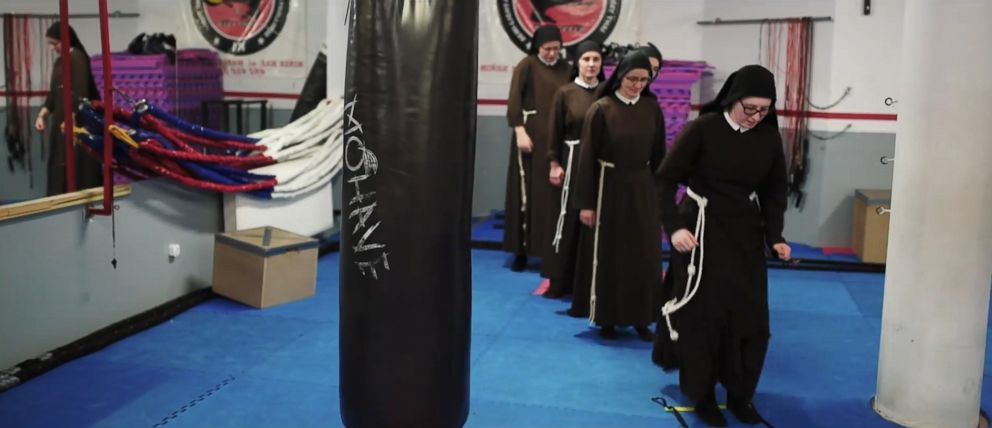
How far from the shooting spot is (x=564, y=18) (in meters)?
8.39

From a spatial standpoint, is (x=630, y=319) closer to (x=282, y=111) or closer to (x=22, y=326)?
(x=22, y=326)

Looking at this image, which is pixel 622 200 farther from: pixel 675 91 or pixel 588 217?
pixel 675 91

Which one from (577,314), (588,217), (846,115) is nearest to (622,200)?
(588,217)

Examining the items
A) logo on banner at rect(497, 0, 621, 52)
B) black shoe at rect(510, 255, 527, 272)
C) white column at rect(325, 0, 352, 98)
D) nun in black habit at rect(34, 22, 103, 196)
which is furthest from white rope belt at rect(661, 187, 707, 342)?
logo on banner at rect(497, 0, 621, 52)

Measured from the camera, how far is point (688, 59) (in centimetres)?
814

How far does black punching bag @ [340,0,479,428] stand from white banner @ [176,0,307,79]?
256 inches

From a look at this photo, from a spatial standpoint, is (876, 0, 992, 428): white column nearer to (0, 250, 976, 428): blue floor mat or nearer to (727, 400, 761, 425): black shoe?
(0, 250, 976, 428): blue floor mat

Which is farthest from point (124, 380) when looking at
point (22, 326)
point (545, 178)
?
point (545, 178)

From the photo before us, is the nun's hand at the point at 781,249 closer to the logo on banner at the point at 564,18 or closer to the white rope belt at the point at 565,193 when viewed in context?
the white rope belt at the point at 565,193

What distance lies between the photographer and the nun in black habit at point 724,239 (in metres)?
4.03

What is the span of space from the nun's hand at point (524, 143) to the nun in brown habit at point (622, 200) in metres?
1.51

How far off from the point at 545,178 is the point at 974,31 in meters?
3.36

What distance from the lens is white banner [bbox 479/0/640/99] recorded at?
8258 mm

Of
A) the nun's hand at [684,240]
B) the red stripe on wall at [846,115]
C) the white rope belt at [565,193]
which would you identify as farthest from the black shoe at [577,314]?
the red stripe on wall at [846,115]
